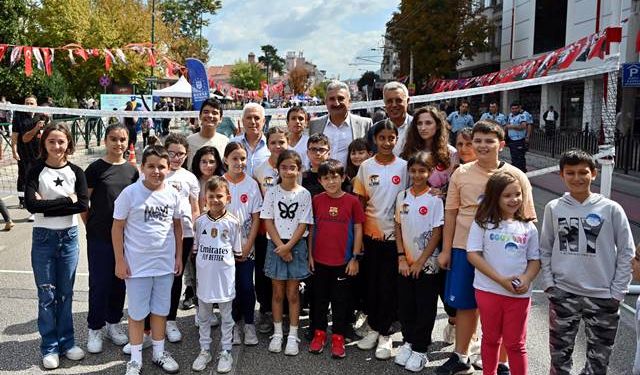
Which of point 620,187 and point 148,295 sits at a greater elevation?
point 620,187

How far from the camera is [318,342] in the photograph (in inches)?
169

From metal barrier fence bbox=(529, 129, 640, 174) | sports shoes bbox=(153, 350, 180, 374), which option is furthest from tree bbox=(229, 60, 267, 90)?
sports shoes bbox=(153, 350, 180, 374)

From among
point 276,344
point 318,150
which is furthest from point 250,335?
point 318,150

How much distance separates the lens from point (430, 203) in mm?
3924

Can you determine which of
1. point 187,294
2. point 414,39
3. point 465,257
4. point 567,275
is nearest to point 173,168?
point 187,294

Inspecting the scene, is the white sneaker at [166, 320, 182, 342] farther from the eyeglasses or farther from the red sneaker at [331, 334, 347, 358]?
the eyeglasses

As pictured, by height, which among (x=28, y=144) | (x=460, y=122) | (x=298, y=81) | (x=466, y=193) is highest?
(x=298, y=81)

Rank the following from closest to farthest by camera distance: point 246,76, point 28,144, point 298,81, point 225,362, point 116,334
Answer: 1. point 225,362
2. point 116,334
3. point 28,144
4. point 246,76
5. point 298,81

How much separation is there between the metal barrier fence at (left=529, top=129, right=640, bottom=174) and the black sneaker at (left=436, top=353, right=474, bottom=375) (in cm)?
1093

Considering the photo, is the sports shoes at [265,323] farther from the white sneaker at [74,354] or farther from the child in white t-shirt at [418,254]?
the white sneaker at [74,354]

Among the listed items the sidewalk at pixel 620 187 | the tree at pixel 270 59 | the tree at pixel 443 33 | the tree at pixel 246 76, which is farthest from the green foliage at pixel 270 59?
the sidewalk at pixel 620 187

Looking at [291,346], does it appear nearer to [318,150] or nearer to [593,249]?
[318,150]

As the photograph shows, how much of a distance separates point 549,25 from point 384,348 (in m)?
27.5

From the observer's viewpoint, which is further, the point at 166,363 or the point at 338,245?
the point at 338,245
